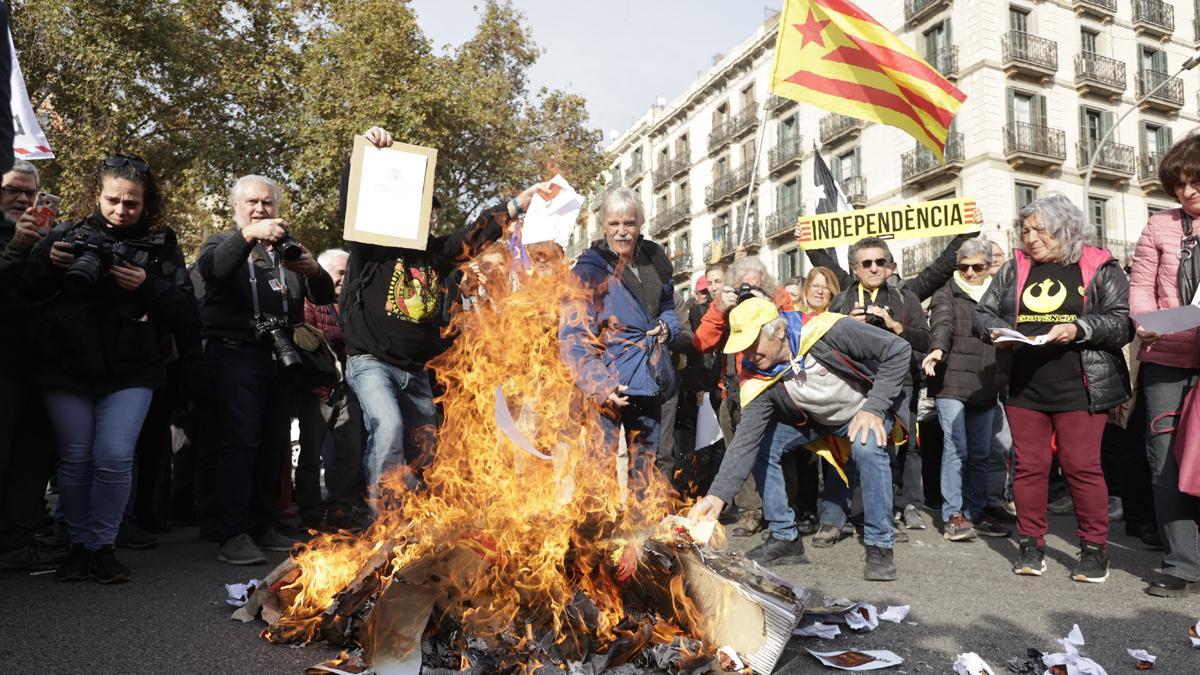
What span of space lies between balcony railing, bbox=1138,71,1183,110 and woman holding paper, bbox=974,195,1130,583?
106ft

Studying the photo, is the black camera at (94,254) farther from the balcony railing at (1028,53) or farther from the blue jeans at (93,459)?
the balcony railing at (1028,53)

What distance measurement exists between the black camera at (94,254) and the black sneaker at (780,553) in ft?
13.0

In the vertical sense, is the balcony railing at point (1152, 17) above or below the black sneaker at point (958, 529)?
above

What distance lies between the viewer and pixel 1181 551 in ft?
14.9

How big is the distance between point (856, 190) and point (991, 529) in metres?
26.8

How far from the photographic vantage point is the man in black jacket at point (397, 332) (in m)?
Answer: 4.85

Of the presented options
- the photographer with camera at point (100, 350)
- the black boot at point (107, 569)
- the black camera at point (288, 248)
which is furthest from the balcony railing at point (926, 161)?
the black boot at point (107, 569)

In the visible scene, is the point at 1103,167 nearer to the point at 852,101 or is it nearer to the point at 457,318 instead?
the point at 852,101

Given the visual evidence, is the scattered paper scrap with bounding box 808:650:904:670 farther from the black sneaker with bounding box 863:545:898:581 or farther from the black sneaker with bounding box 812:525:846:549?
the black sneaker with bounding box 812:525:846:549

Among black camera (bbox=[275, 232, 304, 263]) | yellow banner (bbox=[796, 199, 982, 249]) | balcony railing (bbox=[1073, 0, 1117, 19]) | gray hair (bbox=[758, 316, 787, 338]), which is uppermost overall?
balcony railing (bbox=[1073, 0, 1117, 19])

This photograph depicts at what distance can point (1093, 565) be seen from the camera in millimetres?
4828

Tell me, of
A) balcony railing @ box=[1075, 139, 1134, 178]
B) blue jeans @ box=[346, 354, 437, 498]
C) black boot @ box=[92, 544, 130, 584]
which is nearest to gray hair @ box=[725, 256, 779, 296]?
blue jeans @ box=[346, 354, 437, 498]

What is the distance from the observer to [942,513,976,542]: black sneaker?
6.23 meters

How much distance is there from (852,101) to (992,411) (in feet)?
9.62
